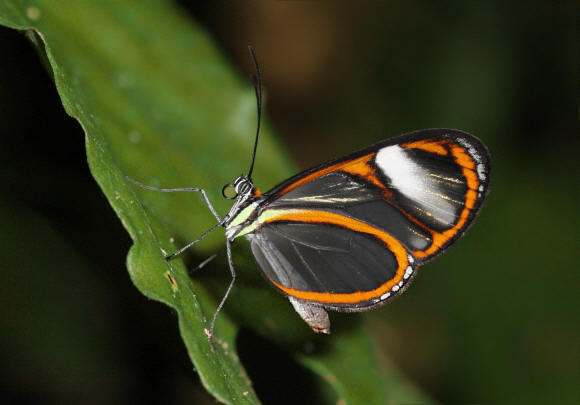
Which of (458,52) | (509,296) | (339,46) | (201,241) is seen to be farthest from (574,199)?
(201,241)

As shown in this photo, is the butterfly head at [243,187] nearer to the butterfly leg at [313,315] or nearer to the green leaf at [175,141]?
the green leaf at [175,141]

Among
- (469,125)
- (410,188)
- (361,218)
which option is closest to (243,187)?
(361,218)

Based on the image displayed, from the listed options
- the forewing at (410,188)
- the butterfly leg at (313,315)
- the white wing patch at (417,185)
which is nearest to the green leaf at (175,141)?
the butterfly leg at (313,315)

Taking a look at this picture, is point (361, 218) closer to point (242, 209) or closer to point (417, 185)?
point (417, 185)

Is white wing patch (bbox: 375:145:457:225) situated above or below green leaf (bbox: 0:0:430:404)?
below

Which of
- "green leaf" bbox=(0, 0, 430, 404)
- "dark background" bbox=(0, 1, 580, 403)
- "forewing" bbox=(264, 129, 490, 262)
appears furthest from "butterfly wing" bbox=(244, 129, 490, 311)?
"dark background" bbox=(0, 1, 580, 403)

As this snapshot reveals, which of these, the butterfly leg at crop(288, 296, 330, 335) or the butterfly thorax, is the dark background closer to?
the butterfly thorax

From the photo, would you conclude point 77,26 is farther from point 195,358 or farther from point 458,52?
point 458,52

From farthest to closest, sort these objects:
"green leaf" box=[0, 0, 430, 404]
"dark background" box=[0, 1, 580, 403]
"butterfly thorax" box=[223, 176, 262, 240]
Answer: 1. "dark background" box=[0, 1, 580, 403]
2. "butterfly thorax" box=[223, 176, 262, 240]
3. "green leaf" box=[0, 0, 430, 404]
